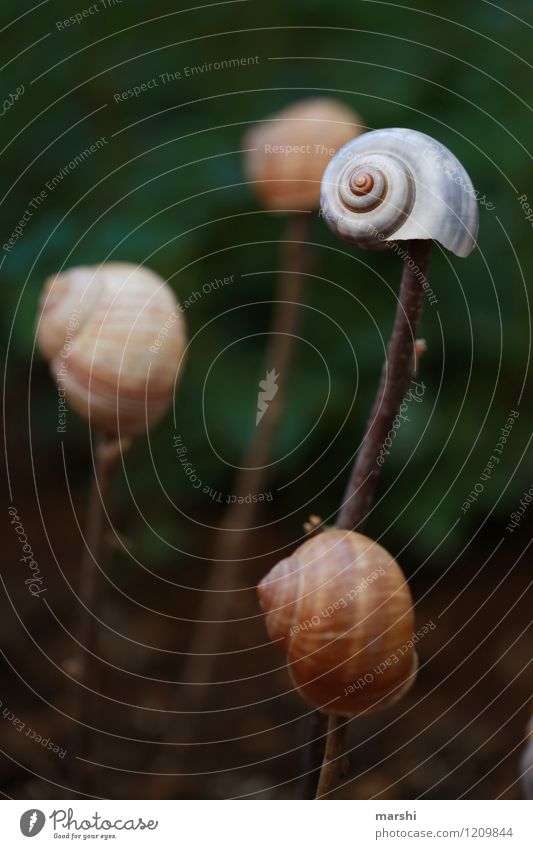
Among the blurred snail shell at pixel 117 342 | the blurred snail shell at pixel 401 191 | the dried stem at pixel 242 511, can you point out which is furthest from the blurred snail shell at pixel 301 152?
the blurred snail shell at pixel 401 191

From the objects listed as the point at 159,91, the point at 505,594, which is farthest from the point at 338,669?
the point at 159,91

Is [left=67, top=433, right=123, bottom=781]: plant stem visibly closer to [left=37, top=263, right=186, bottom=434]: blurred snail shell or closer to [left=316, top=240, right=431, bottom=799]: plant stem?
[left=37, top=263, right=186, bottom=434]: blurred snail shell

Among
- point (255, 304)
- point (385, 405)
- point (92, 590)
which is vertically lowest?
point (92, 590)

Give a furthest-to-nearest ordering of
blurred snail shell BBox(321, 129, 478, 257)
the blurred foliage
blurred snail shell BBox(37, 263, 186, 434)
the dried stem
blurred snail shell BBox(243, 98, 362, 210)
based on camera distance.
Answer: the blurred foliage, the dried stem, blurred snail shell BBox(243, 98, 362, 210), blurred snail shell BBox(37, 263, 186, 434), blurred snail shell BBox(321, 129, 478, 257)

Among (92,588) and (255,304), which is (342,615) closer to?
(92,588)

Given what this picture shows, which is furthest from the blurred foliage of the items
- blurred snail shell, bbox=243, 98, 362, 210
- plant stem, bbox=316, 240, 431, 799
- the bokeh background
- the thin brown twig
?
plant stem, bbox=316, 240, 431, 799

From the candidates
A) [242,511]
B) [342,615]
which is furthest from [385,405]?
[242,511]
